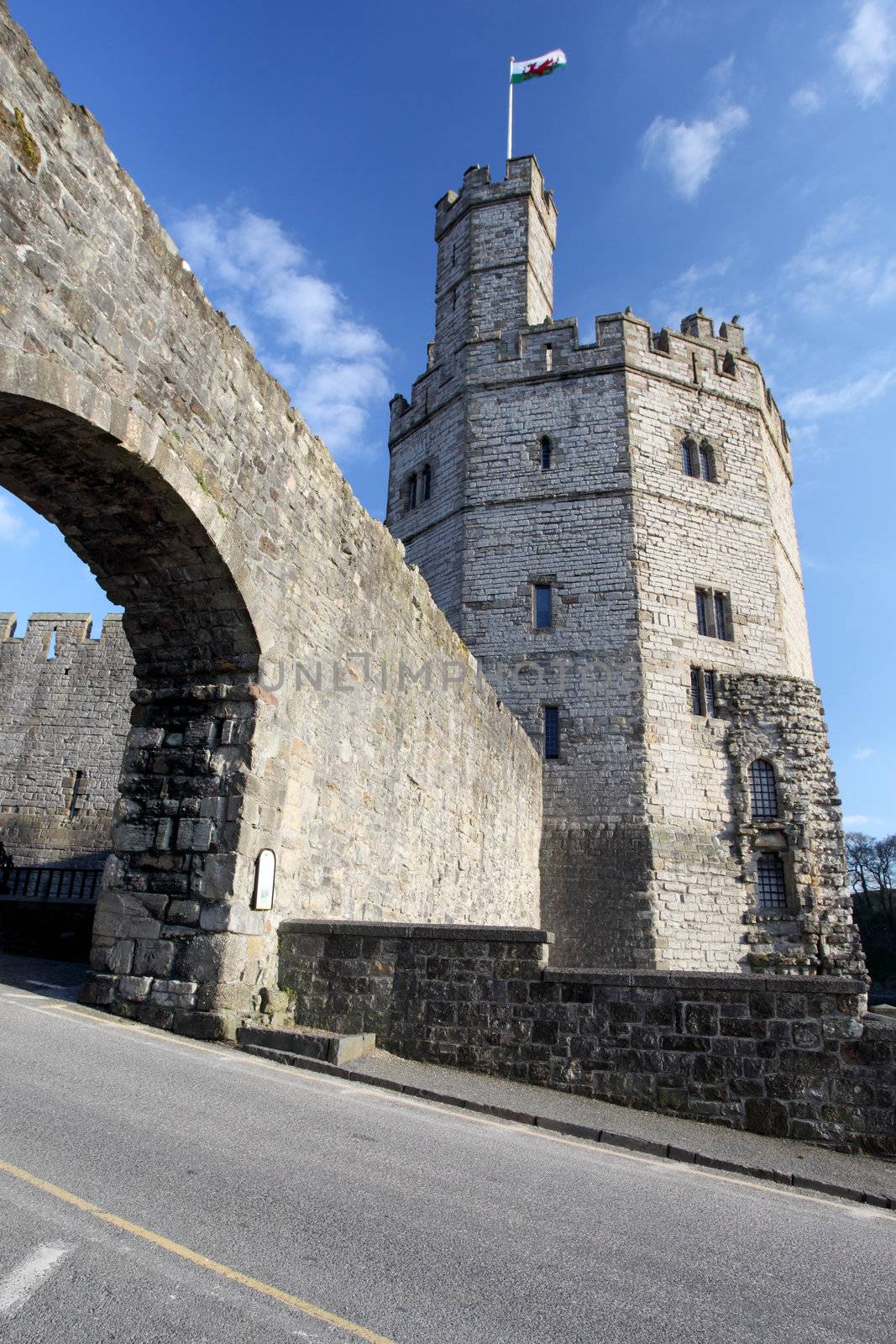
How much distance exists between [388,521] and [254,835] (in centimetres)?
1624

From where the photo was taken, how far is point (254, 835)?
6.28 meters

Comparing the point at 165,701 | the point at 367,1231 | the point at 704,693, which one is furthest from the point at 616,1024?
the point at 704,693

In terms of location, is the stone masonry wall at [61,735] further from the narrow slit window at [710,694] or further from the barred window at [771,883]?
the barred window at [771,883]

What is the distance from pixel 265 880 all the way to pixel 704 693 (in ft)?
43.6

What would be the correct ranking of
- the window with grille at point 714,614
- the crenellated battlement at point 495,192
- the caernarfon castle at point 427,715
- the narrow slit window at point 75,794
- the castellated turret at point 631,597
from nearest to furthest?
the caernarfon castle at point 427,715
the castellated turret at point 631,597
the narrow slit window at point 75,794
the window with grille at point 714,614
the crenellated battlement at point 495,192

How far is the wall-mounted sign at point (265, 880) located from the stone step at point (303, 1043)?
2.93ft

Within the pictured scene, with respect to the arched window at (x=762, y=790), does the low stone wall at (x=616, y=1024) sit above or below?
below

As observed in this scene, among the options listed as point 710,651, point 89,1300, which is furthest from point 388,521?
point 89,1300

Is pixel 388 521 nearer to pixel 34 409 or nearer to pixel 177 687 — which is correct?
pixel 177 687

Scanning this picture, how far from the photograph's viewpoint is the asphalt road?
2.23m

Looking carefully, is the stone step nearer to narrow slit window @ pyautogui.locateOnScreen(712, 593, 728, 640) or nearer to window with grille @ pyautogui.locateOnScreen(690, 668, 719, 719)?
window with grille @ pyautogui.locateOnScreen(690, 668, 719, 719)

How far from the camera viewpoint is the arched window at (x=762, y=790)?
16797 mm

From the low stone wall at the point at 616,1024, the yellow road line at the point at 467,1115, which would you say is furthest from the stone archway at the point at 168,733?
the low stone wall at the point at 616,1024

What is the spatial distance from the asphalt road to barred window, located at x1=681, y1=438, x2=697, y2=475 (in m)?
17.4
